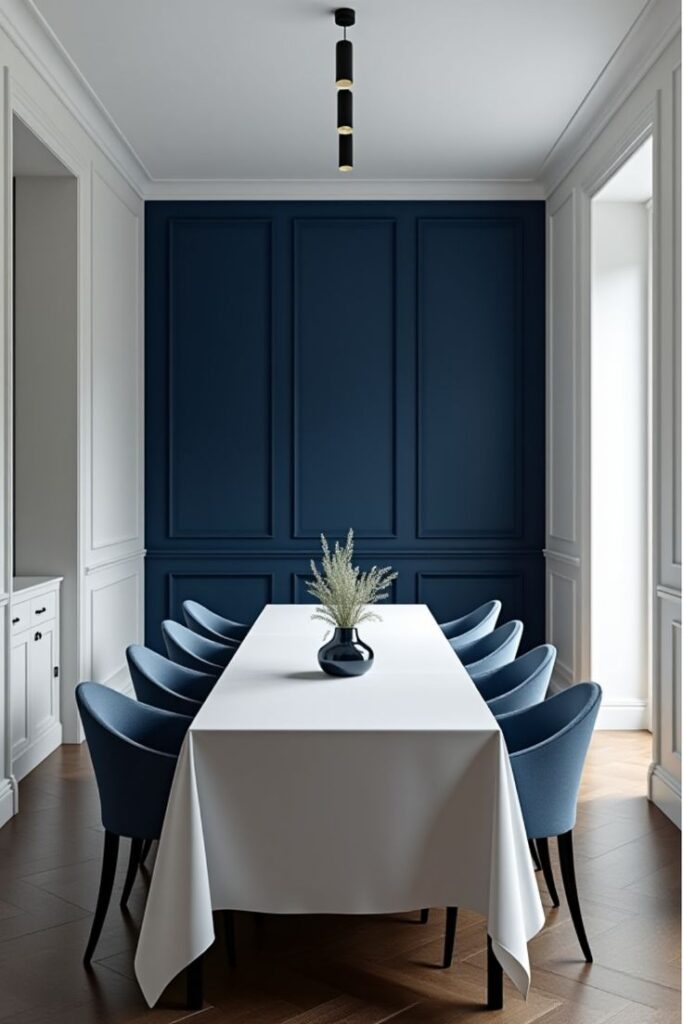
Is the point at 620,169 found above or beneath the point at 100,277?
above

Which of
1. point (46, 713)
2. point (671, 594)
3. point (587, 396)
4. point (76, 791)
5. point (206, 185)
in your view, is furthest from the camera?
point (206, 185)

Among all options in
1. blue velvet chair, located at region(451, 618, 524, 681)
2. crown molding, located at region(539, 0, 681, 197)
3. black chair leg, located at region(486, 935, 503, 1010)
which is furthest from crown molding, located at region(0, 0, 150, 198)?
black chair leg, located at region(486, 935, 503, 1010)

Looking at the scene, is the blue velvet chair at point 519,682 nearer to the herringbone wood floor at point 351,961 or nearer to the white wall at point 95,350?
the herringbone wood floor at point 351,961

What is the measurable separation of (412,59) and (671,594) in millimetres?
2879

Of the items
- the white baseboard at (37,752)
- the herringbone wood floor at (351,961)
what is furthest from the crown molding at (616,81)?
the white baseboard at (37,752)

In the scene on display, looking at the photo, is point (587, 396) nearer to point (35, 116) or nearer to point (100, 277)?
point (100, 277)

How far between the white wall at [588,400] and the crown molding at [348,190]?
38 centimetres

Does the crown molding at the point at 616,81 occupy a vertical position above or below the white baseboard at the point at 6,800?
above

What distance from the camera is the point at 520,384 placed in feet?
24.5

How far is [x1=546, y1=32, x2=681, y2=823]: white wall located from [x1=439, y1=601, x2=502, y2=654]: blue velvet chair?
2.57 feet

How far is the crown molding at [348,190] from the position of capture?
734 cm

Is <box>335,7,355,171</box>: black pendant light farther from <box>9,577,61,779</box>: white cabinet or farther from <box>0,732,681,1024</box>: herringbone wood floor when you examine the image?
<box>0,732,681,1024</box>: herringbone wood floor

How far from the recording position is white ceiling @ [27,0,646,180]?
4.66 meters

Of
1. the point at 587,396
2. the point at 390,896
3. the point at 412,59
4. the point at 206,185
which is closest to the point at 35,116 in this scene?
the point at 412,59
